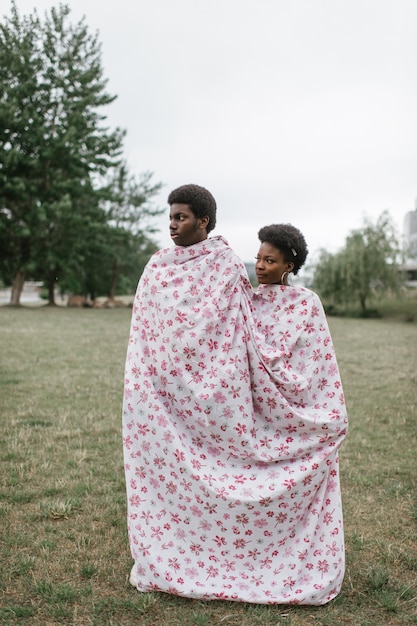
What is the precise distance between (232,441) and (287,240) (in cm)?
120

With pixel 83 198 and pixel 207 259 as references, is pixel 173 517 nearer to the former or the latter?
pixel 207 259

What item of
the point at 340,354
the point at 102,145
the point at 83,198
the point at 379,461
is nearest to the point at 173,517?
the point at 379,461

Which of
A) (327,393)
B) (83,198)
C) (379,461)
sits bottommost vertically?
(379,461)

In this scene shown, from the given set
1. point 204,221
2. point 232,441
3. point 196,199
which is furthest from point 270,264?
point 232,441

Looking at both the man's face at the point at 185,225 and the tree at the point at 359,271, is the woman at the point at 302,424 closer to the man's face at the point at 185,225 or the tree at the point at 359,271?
the man's face at the point at 185,225

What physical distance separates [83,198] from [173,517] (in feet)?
114

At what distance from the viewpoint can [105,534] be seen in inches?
167

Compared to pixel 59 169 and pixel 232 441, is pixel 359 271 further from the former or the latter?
pixel 232 441

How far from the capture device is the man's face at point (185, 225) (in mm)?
3342

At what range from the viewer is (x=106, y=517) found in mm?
4543

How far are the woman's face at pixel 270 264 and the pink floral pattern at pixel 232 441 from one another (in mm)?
130

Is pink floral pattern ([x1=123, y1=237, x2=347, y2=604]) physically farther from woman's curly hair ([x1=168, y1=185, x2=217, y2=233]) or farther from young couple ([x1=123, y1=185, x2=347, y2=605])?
woman's curly hair ([x1=168, y1=185, x2=217, y2=233])

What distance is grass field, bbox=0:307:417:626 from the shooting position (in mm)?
3240

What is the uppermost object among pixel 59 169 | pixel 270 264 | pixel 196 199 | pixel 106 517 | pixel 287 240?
pixel 59 169
